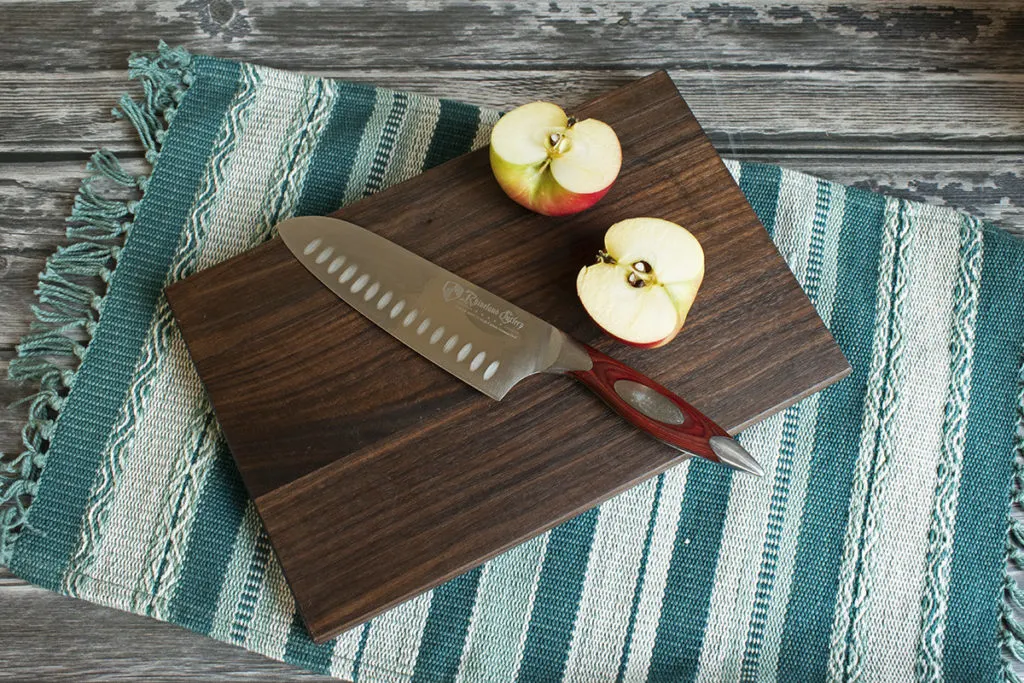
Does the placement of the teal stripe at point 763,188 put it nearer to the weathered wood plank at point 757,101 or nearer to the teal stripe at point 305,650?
the weathered wood plank at point 757,101

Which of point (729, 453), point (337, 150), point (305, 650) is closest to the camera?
point (729, 453)

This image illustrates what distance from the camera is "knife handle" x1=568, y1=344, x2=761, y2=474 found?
2.00ft

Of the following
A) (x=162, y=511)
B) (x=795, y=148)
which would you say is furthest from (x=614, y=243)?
(x=162, y=511)

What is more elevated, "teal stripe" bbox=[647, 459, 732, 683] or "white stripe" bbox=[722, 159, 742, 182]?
"white stripe" bbox=[722, 159, 742, 182]

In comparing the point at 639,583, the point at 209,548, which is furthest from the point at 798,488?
the point at 209,548

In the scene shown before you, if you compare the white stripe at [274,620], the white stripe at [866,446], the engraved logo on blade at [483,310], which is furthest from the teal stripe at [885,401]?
the white stripe at [274,620]

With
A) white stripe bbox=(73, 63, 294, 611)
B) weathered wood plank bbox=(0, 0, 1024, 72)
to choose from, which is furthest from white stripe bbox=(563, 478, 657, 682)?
weathered wood plank bbox=(0, 0, 1024, 72)

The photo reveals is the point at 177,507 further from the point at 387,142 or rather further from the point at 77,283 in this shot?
the point at 387,142

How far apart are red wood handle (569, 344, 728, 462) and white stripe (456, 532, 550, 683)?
15 cm

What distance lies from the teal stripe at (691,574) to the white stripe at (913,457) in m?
0.13

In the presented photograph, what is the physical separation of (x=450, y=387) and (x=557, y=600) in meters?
0.20

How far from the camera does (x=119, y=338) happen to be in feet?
2.47

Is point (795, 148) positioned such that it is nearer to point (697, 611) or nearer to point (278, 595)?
point (697, 611)

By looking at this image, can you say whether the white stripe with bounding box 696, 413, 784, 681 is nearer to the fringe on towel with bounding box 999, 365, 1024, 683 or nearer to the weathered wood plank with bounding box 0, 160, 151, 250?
the fringe on towel with bounding box 999, 365, 1024, 683
